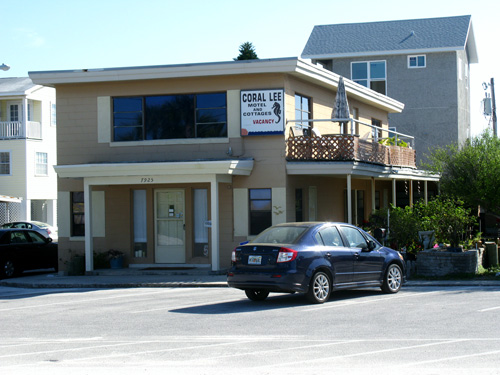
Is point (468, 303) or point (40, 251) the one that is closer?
point (468, 303)

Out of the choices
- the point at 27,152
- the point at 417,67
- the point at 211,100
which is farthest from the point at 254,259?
the point at 27,152

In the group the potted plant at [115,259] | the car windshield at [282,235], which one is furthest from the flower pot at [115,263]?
the car windshield at [282,235]

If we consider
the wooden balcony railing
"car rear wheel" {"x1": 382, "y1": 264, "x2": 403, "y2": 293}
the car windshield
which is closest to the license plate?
the car windshield

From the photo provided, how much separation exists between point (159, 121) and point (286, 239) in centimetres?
897

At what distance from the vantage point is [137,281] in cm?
1858

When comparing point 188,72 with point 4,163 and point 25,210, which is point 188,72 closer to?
point 25,210

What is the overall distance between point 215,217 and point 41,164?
24477 mm

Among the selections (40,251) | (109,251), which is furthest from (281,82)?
(40,251)

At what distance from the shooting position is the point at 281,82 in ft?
66.7

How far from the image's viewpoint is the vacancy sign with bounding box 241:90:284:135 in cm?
2030

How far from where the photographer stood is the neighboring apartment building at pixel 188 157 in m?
20.1

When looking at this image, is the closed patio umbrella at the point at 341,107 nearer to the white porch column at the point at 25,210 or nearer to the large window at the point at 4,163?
the white porch column at the point at 25,210

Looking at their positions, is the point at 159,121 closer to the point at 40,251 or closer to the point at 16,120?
the point at 40,251

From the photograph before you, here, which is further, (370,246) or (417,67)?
(417,67)
